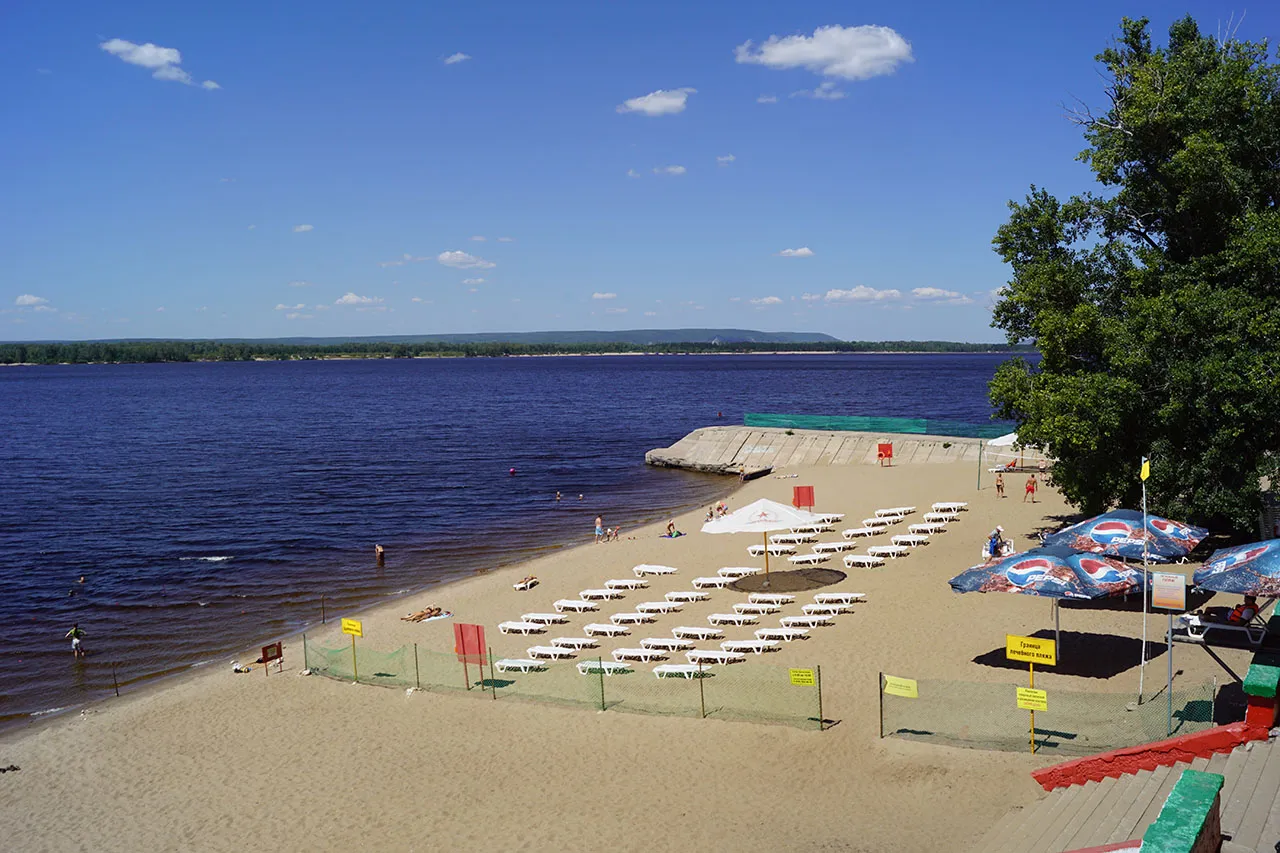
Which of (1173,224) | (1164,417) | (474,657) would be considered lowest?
(474,657)

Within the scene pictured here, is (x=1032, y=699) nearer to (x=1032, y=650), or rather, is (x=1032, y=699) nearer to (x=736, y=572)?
(x=1032, y=650)

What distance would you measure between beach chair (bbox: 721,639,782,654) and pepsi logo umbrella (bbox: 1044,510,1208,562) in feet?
20.6

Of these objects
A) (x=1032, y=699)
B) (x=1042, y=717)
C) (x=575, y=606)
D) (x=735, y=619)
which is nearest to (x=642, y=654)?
(x=735, y=619)

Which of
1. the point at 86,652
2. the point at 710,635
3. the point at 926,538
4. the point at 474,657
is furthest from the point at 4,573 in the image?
the point at 926,538

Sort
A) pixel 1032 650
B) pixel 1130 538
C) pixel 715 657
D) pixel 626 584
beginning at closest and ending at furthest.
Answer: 1. pixel 1032 650
2. pixel 1130 538
3. pixel 715 657
4. pixel 626 584

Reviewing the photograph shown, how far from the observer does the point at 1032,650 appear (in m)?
16.1

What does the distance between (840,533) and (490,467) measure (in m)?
31.9

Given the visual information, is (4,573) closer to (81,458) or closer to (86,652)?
(86,652)

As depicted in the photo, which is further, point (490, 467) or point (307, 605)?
point (490, 467)

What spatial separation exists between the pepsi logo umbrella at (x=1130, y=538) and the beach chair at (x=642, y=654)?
8748 millimetres

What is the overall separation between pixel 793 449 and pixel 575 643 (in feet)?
111

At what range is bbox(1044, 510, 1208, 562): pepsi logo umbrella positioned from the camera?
62.7 feet

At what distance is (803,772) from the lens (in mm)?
14719

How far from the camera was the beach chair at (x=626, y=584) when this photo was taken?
92.3ft
